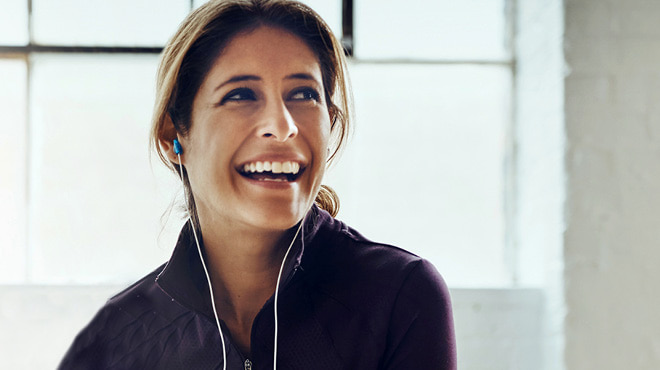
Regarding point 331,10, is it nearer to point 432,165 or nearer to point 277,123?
point 432,165

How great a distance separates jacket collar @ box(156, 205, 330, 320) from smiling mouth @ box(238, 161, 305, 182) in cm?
14

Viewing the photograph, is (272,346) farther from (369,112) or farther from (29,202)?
(29,202)

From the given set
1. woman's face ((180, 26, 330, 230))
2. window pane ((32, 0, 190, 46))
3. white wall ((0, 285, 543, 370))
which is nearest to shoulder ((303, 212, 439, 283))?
woman's face ((180, 26, 330, 230))

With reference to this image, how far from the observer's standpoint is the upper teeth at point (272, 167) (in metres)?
0.95

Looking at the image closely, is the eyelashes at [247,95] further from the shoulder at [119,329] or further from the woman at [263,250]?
the shoulder at [119,329]

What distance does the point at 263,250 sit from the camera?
1.12m

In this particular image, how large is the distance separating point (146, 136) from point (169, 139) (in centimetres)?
102

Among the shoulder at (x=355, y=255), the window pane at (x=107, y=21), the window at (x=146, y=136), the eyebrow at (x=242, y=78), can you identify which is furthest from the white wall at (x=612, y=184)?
the window pane at (x=107, y=21)

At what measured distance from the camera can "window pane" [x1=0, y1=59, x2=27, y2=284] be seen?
208 cm

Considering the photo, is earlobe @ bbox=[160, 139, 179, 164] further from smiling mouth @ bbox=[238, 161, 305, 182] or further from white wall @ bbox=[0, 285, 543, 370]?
white wall @ bbox=[0, 285, 543, 370]

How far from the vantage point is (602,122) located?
178cm

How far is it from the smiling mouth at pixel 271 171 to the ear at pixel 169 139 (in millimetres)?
205

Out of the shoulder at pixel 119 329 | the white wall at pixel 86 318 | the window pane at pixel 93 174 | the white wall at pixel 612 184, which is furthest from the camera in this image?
the window pane at pixel 93 174

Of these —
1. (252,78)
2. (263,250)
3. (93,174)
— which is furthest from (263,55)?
(93,174)
